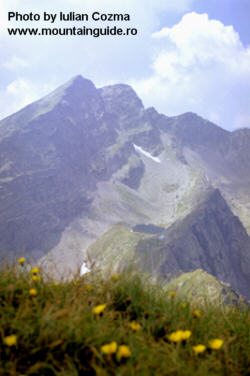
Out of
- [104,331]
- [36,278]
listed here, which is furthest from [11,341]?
[36,278]

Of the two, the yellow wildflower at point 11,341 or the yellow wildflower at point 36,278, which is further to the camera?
the yellow wildflower at point 36,278

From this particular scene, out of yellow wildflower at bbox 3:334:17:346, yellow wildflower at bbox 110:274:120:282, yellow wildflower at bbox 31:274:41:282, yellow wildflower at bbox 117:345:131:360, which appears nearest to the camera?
yellow wildflower at bbox 117:345:131:360

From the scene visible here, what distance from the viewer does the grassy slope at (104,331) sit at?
2.73 metres

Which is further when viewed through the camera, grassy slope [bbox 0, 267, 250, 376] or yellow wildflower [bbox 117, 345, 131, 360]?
grassy slope [bbox 0, 267, 250, 376]

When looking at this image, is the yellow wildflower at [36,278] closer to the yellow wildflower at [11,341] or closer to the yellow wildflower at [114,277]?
the yellow wildflower at [114,277]

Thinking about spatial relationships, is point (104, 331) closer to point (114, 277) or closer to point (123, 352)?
point (123, 352)

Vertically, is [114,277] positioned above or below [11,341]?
above

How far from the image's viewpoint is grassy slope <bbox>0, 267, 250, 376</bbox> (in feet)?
8.95

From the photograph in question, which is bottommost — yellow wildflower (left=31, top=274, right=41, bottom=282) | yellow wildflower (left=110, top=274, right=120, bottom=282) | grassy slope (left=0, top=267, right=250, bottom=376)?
grassy slope (left=0, top=267, right=250, bottom=376)

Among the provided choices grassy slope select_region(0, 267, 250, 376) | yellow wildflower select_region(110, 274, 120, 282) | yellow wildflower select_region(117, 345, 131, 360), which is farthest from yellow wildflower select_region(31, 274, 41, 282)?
yellow wildflower select_region(117, 345, 131, 360)

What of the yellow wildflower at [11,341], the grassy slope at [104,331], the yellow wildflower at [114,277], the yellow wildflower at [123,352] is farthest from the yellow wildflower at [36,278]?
the yellow wildflower at [123,352]

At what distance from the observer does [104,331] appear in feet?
10.1

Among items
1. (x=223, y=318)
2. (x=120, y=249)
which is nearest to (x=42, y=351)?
(x=223, y=318)

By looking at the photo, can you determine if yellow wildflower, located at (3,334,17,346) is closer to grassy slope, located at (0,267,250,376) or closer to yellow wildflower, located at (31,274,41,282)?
grassy slope, located at (0,267,250,376)
